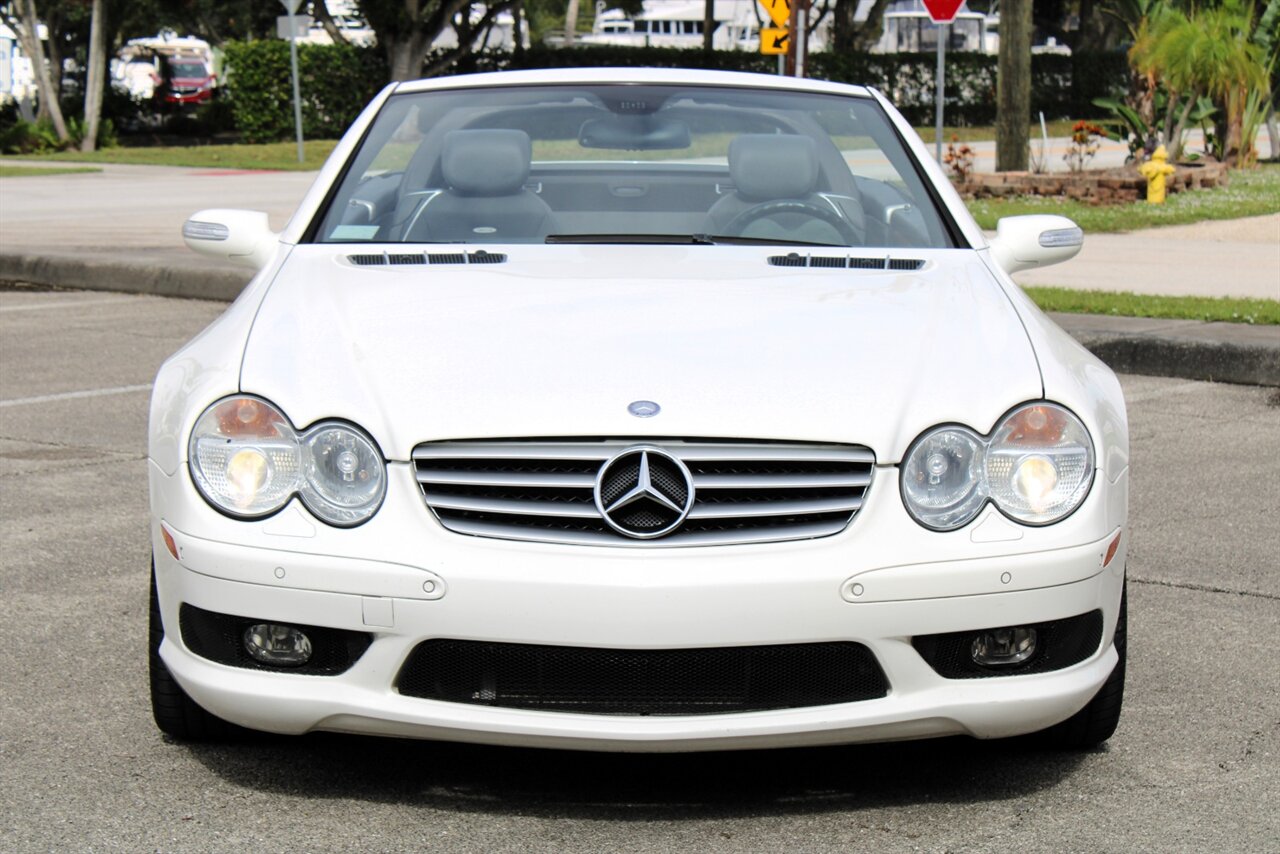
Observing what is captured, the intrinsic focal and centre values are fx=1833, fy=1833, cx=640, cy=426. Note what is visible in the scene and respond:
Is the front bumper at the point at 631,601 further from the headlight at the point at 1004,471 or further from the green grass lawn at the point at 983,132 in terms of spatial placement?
the green grass lawn at the point at 983,132

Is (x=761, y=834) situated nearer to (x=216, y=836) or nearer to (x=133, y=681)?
(x=216, y=836)

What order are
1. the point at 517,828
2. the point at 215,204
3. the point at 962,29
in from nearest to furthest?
the point at 517,828 → the point at 215,204 → the point at 962,29

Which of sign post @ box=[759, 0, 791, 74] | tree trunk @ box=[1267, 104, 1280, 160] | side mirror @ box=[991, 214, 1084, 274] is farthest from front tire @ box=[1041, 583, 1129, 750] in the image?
tree trunk @ box=[1267, 104, 1280, 160]

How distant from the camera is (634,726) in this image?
10.3 ft

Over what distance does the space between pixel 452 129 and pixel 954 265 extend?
1524 mm

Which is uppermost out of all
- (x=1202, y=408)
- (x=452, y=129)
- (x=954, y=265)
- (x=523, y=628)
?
(x=452, y=129)

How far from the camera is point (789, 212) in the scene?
4.60 meters

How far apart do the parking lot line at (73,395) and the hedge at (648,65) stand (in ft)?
97.3

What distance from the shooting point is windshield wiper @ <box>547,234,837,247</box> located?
14.2ft

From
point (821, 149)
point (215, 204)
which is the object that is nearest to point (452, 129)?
point (821, 149)

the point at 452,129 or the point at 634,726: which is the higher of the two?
the point at 452,129

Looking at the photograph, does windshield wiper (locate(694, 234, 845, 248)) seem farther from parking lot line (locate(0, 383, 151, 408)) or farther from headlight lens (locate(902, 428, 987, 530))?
parking lot line (locate(0, 383, 151, 408))

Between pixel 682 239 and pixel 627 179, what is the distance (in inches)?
33.0

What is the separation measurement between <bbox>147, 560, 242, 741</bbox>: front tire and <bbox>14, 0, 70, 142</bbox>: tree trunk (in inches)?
1302
